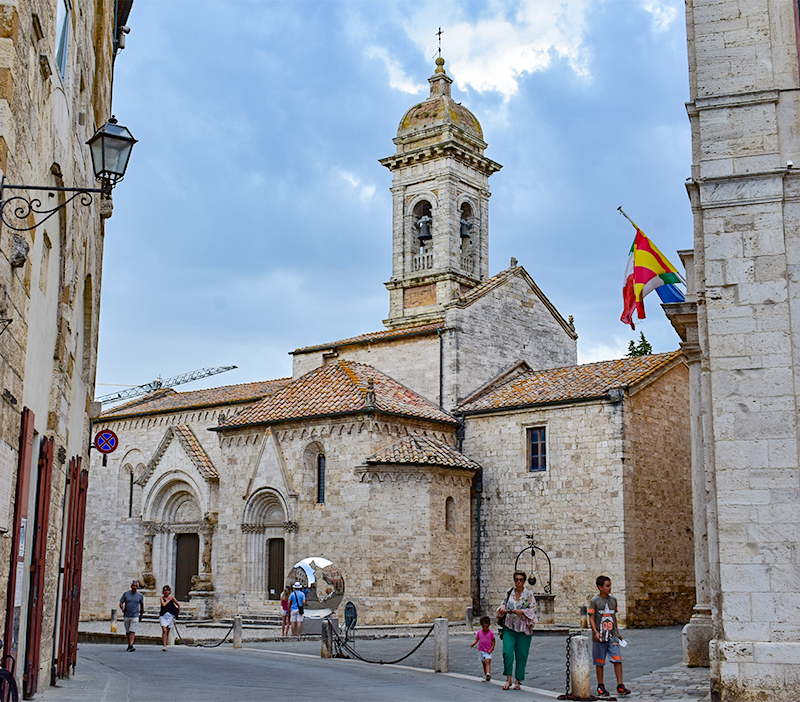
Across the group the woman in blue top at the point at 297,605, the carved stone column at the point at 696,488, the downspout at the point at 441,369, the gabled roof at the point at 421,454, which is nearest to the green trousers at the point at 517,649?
the carved stone column at the point at 696,488

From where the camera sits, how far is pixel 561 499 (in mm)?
26766

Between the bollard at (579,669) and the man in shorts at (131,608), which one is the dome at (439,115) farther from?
the bollard at (579,669)

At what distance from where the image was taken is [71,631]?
14.5m

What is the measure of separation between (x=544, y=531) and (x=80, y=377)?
51.7 feet

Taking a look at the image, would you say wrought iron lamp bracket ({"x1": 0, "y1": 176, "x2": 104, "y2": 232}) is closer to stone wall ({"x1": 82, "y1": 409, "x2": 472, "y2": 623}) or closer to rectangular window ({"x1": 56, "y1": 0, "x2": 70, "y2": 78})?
rectangular window ({"x1": 56, "y1": 0, "x2": 70, "y2": 78})

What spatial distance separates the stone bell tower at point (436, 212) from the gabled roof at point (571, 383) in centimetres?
483

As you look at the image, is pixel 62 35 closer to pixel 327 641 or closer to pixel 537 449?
pixel 327 641

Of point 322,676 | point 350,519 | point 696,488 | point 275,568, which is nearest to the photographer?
point 322,676

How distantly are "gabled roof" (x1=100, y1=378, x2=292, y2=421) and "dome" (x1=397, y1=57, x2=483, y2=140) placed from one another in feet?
36.0

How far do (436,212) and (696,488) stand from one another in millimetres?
20501

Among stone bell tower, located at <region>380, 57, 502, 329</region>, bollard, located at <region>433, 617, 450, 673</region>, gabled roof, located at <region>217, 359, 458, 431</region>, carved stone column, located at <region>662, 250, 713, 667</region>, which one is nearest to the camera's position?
carved stone column, located at <region>662, 250, 713, 667</region>

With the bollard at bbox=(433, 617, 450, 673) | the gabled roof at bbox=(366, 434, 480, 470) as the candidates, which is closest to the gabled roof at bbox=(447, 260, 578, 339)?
the gabled roof at bbox=(366, 434, 480, 470)

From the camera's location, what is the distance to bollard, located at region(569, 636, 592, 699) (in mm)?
11602

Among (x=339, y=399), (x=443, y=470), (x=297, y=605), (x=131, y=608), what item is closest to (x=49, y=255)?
(x=131, y=608)
